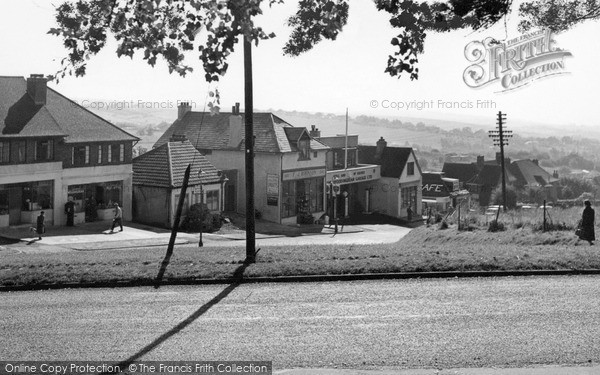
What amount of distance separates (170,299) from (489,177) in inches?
3375

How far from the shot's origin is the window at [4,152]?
3972cm

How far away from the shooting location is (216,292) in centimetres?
1631

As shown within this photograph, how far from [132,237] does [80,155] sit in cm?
713

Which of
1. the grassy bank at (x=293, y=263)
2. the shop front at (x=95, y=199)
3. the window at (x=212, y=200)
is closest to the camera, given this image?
the grassy bank at (x=293, y=263)

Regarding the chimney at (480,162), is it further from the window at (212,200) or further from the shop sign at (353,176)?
the window at (212,200)

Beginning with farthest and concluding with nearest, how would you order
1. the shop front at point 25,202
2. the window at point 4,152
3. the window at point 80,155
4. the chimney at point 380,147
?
the chimney at point 380,147 < the window at point 80,155 < the shop front at point 25,202 < the window at point 4,152

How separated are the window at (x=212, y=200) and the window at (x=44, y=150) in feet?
35.8

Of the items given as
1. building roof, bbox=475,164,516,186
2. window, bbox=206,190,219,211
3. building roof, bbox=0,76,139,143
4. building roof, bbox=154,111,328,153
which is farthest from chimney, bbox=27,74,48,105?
building roof, bbox=475,164,516,186

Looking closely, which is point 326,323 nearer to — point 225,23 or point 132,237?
point 225,23

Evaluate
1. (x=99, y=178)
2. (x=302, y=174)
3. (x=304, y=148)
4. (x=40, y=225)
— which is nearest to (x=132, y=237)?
(x=40, y=225)

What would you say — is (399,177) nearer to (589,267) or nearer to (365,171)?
(365,171)

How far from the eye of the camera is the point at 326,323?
1300 centimetres

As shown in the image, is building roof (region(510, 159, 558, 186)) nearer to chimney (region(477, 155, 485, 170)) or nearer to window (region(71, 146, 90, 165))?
chimney (region(477, 155, 485, 170))

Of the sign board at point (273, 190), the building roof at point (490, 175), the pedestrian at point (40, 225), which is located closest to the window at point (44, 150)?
the pedestrian at point (40, 225)
